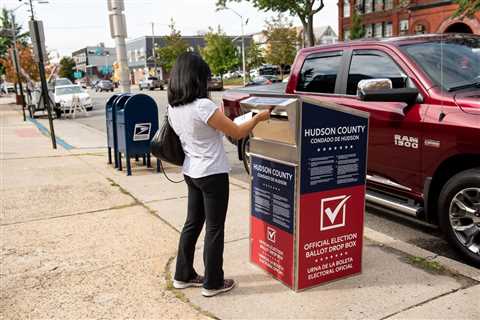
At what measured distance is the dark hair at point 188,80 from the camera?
3.08m

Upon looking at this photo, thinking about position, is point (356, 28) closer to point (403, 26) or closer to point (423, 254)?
point (403, 26)

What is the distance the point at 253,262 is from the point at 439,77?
2.44m

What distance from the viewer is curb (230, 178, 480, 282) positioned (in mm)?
3670

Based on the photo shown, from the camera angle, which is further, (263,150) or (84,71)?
(84,71)

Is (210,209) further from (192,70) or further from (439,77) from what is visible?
(439,77)

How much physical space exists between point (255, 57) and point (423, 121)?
215ft

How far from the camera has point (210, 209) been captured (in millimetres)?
3242

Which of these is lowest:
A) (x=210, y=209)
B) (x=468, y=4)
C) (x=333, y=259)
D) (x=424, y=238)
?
(x=424, y=238)

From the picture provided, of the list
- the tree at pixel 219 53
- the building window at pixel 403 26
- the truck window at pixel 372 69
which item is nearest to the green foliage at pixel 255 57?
the tree at pixel 219 53

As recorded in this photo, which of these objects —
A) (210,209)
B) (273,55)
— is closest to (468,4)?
(210,209)

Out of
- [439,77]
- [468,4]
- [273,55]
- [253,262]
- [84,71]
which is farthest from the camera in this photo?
[84,71]

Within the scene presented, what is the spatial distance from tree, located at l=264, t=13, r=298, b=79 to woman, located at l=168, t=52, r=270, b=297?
52.4 metres

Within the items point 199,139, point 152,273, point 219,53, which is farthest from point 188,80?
point 219,53

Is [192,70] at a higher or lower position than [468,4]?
lower
